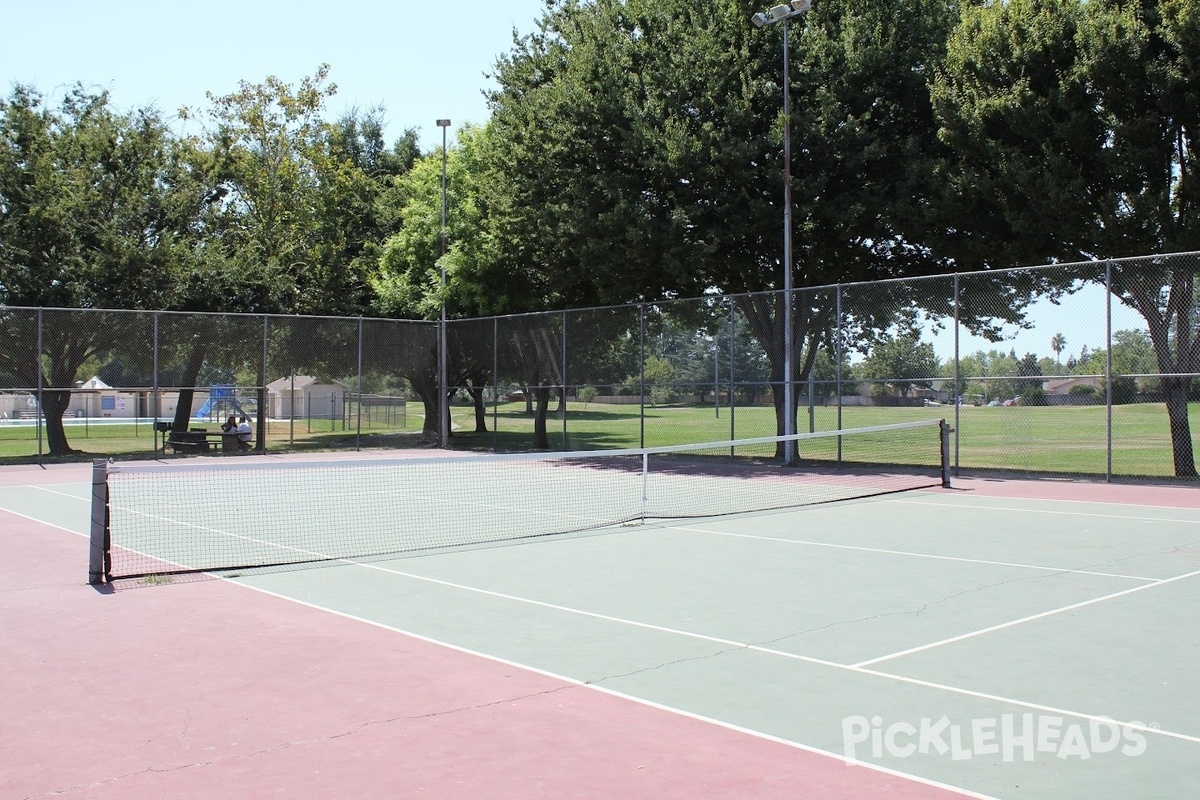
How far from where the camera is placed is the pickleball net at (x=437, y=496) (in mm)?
11398

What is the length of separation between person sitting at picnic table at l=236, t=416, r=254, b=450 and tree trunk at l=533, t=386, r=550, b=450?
7.89 m

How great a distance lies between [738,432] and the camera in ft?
86.0

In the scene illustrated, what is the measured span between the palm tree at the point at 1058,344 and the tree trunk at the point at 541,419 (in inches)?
544

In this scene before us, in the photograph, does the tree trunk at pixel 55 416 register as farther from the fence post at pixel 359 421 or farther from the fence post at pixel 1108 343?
the fence post at pixel 1108 343

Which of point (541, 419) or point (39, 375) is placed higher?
point (39, 375)

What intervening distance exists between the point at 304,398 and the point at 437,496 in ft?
47.6

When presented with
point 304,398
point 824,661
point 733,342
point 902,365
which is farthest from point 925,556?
point 304,398

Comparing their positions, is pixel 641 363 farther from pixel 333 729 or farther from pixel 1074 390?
pixel 333 729

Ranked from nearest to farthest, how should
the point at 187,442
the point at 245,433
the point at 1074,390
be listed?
the point at 1074,390 → the point at 187,442 → the point at 245,433

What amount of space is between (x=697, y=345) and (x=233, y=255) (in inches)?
676

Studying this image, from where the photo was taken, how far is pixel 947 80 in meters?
21.9

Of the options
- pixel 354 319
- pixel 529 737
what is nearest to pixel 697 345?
pixel 354 319

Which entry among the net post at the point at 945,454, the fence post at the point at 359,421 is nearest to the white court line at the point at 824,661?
the net post at the point at 945,454

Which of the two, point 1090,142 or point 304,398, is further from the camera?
point 304,398
